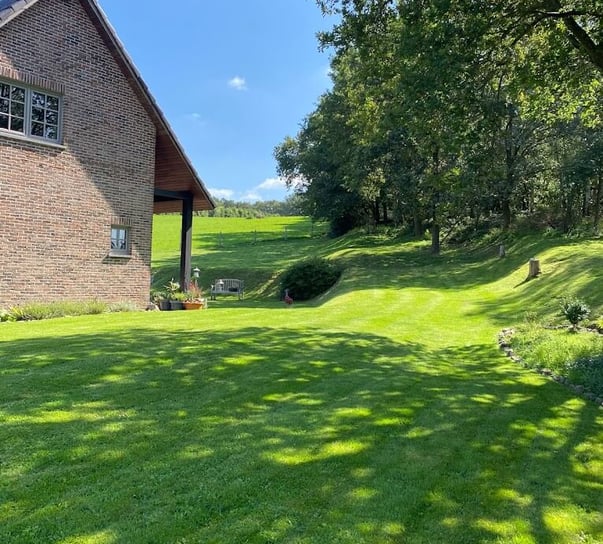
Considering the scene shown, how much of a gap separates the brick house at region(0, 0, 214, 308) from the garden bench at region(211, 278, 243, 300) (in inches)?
364

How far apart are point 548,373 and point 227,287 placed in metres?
20.6

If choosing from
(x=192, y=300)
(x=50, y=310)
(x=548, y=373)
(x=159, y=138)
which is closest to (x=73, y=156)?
(x=159, y=138)

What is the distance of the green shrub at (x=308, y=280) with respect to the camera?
23.6 meters

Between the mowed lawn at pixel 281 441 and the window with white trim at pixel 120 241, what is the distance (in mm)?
5218

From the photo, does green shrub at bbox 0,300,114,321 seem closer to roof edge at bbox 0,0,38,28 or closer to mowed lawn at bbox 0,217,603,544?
mowed lawn at bbox 0,217,603,544

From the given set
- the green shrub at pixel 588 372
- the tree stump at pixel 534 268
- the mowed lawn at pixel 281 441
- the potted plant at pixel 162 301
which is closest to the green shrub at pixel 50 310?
the mowed lawn at pixel 281 441

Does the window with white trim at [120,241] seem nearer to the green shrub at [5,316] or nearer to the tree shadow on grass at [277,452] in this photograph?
the green shrub at [5,316]

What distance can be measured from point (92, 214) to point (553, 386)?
41.0ft

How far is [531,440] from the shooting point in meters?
5.43

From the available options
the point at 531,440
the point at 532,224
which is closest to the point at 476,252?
the point at 532,224

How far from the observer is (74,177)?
14539 millimetres

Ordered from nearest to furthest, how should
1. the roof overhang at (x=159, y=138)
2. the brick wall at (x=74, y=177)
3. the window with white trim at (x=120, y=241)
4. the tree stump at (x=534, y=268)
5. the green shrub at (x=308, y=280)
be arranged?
the brick wall at (x=74, y=177) → the roof overhang at (x=159, y=138) → the window with white trim at (x=120, y=241) → the tree stump at (x=534, y=268) → the green shrub at (x=308, y=280)

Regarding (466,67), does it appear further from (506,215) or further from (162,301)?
(506,215)

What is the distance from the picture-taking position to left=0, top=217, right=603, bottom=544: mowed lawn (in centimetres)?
342
